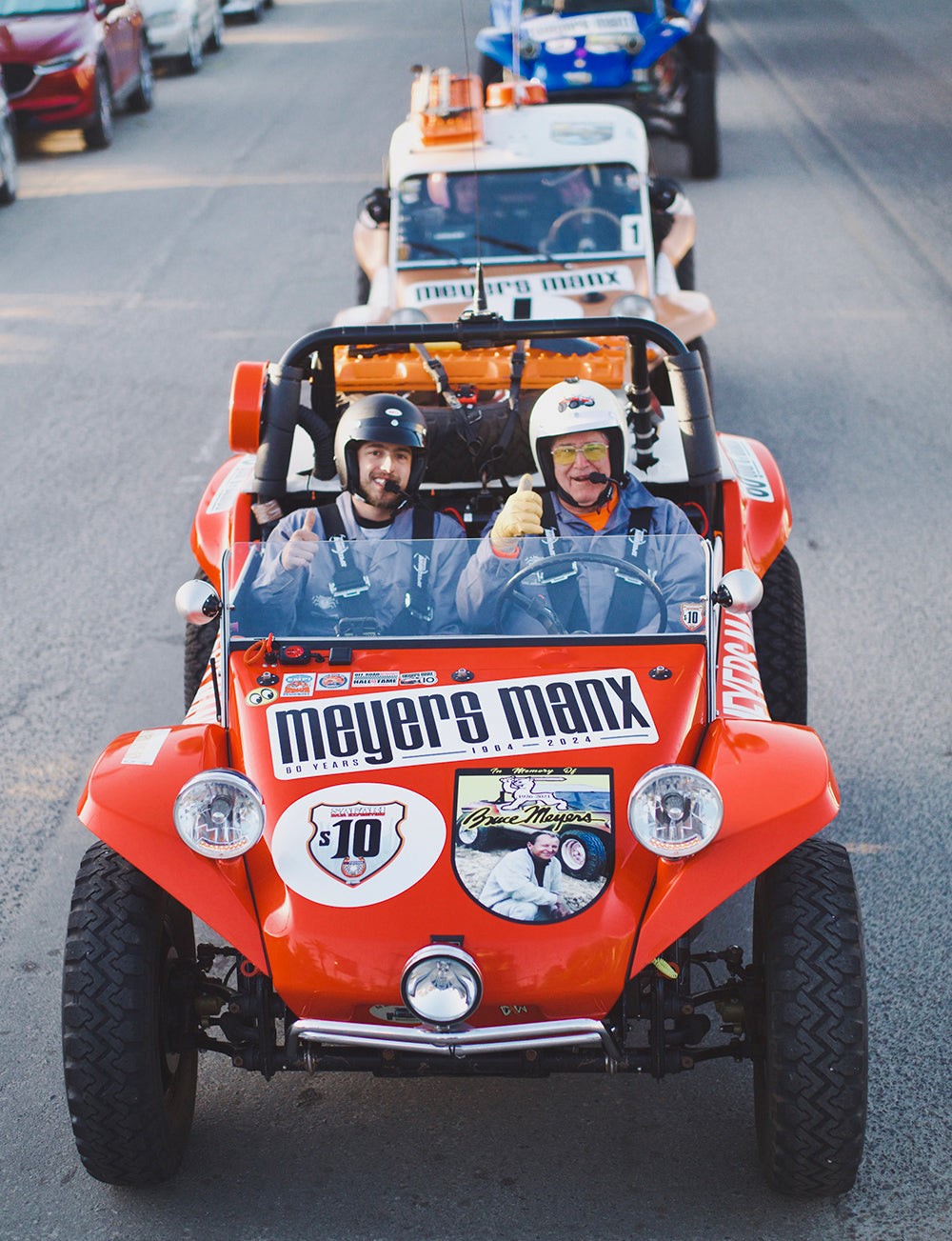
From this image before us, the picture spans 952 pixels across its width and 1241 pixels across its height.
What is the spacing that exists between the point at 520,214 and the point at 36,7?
1030cm

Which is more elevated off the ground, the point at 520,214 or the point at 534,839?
the point at 534,839

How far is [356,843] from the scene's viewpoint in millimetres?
3961

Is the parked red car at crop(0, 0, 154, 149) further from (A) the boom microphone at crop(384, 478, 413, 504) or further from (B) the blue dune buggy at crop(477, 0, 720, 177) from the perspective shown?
(A) the boom microphone at crop(384, 478, 413, 504)

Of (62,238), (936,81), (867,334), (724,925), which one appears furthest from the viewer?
(936,81)

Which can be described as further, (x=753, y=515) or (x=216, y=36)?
(x=216, y=36)

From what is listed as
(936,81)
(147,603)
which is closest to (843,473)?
(147,603)

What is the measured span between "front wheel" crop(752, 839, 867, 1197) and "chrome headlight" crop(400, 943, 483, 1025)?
0.72 meters

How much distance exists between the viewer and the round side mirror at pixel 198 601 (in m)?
4.38

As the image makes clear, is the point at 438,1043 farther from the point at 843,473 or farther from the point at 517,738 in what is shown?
the point at 843,473

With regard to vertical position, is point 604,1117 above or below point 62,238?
above

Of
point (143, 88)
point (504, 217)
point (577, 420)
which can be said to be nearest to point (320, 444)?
point (577, 420)

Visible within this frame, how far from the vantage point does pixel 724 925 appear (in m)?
4.99

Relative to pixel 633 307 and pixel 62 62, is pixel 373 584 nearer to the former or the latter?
pixel 633 307

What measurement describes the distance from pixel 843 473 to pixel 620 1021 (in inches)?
208
